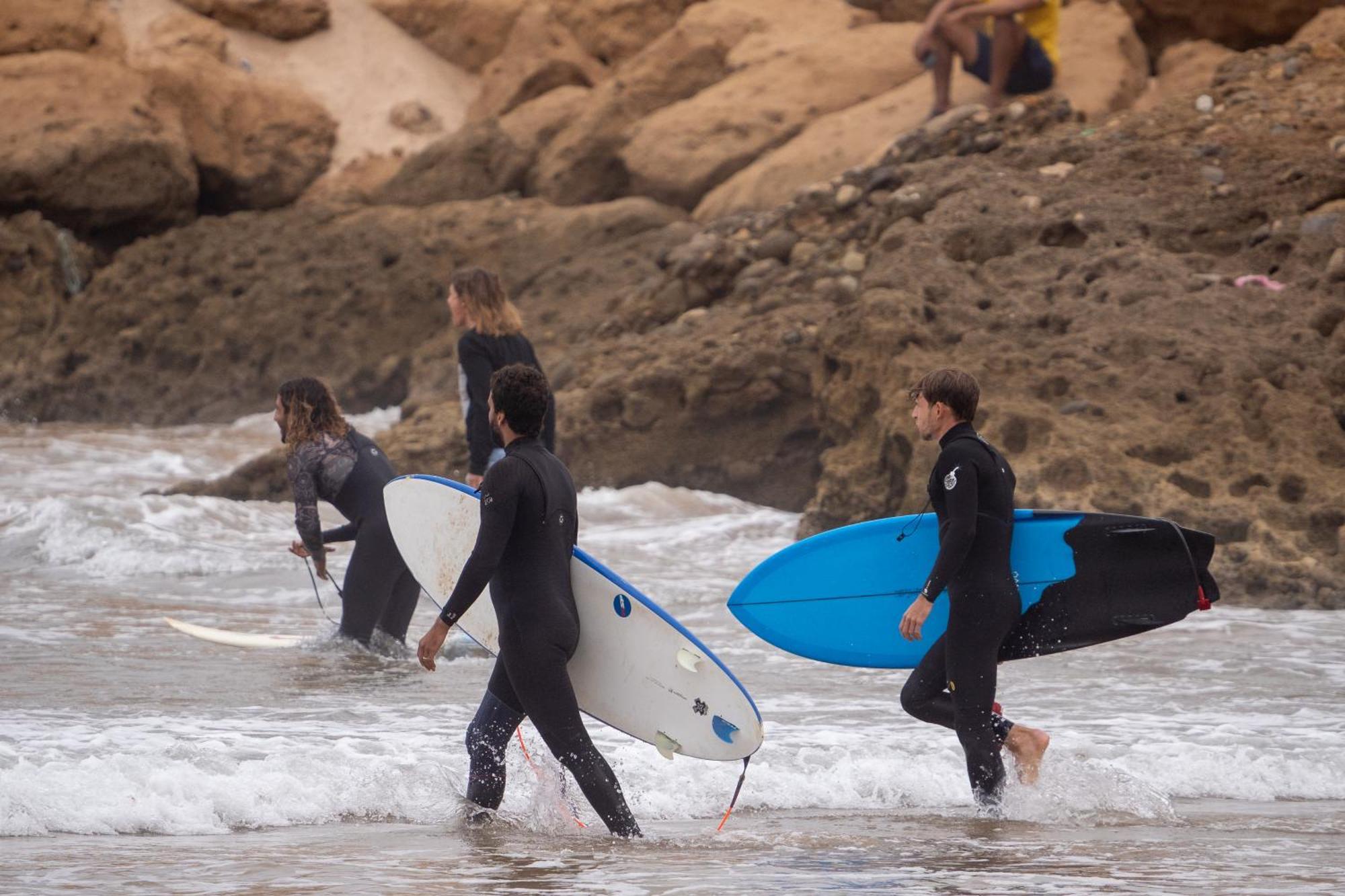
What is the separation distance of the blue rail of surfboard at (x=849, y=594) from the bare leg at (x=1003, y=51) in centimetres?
975

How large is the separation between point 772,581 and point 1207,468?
432cm

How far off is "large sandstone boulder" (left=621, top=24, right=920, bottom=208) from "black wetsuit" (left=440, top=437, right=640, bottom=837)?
13.1m

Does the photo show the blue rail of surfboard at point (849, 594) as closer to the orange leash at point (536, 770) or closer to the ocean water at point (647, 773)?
the ocean water at point (647, 773)

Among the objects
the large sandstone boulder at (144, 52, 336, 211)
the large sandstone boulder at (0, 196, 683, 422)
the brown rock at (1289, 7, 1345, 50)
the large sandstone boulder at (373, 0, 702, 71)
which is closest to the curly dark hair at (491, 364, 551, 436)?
the brown rock at (1289, 7, 1345, 50)

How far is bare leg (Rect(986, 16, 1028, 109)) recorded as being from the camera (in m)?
14.2

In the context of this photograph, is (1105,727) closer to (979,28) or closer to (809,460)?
(809,460)

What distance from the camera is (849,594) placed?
209 inches

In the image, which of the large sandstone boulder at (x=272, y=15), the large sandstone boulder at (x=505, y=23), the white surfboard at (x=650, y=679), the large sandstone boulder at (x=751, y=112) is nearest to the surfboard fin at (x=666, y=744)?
the white surfboard at (x=650, y=679)

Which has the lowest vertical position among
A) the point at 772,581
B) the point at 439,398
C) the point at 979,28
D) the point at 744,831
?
the point at 439,398

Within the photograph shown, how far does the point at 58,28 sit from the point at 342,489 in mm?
14730

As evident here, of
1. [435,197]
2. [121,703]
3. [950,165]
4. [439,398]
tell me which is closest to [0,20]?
[435,197]

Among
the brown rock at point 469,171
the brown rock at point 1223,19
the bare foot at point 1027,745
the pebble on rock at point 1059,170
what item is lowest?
the brown rock at point 469,171

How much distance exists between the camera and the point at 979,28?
48.7 feet

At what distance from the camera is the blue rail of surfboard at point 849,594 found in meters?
5.25
